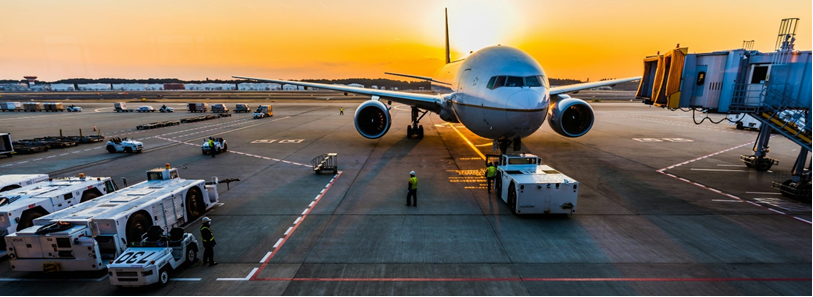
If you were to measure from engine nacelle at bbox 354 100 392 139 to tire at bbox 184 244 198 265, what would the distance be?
1692cm

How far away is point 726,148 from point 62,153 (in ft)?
176

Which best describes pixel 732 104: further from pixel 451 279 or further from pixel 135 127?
pixel 135 127

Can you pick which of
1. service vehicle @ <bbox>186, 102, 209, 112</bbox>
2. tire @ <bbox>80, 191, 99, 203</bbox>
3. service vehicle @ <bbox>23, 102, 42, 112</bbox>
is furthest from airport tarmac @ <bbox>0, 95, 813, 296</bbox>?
service vehicle @ <bbox>23, 102, 42, 112</bbox>

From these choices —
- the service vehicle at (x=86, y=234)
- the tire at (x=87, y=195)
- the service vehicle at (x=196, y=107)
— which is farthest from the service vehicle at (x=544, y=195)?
the service vehicle at (x=196, y=107)

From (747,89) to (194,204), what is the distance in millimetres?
25453

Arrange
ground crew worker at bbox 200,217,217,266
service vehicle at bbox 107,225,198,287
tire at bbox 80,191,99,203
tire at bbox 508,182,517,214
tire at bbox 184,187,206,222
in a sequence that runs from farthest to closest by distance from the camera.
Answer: tire at bbox 508,182,517,214
tire at bbox 80,191,99,203
tire at bbox 184,187,206,222
ground crew worker at bbox 200,217,217,266
service vehicle at bbox 107,225,198,287

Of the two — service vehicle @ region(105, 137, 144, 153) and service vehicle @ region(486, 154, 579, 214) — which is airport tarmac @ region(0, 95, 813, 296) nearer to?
service vehicle @ region(486, 154, 579, 214)

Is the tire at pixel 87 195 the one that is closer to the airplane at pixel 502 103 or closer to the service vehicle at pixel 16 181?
the service vehicle at pixel 16 181

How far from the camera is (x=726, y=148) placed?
28.0 metres

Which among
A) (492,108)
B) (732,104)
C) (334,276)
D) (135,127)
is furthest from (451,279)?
(135,127)

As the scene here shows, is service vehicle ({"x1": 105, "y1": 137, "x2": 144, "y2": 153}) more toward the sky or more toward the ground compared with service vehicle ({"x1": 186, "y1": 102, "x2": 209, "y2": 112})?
more toward the ground

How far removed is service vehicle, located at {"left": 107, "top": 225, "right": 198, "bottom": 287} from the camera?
8.45m

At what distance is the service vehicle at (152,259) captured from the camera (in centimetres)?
845

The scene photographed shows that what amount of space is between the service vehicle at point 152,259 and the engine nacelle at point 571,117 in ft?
70.1
